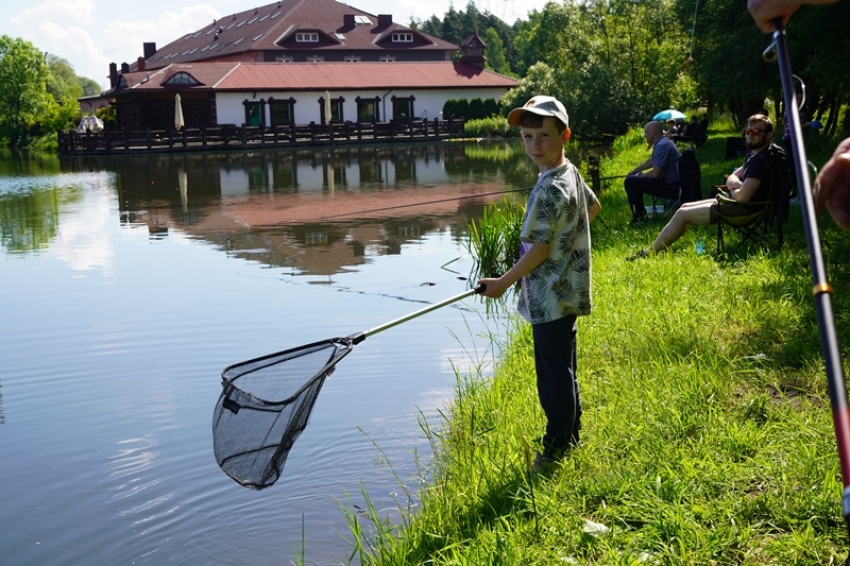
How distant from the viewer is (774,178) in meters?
8.89

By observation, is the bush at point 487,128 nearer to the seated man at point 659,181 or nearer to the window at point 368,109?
the window at point 368,109

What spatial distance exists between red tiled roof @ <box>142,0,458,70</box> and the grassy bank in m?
65.9

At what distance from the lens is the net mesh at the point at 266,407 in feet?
14.1

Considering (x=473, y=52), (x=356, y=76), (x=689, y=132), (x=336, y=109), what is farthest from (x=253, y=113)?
Answer: (x=689, y=132)

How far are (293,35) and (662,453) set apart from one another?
230ft

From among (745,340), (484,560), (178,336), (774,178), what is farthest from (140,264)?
(484,560)

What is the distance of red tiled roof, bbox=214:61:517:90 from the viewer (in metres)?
57.5

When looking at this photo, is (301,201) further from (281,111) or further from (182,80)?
(281,111)

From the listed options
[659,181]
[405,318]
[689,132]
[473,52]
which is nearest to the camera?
[405,318]

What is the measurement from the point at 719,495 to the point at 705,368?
1.73 metres

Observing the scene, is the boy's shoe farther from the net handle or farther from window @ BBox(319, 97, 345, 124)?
window @ BBox(319, 97, 345, 124)

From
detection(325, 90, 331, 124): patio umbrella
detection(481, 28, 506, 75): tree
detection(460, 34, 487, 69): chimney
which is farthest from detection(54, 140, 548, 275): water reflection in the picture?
detection(481, 28, 506, 75): tree

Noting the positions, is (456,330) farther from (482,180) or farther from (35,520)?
(482,180)

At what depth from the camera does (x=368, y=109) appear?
61688 mm
